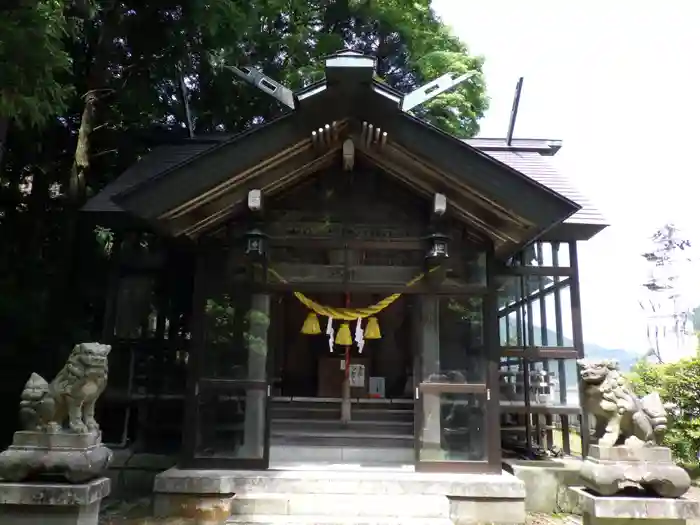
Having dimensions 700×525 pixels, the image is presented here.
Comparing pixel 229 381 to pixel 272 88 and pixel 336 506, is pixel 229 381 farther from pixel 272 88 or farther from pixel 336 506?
pixel 272 88

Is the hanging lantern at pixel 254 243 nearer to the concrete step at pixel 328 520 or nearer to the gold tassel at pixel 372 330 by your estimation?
the concrete step at pixel 328 520

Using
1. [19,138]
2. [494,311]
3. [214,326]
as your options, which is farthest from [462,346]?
[19,138]

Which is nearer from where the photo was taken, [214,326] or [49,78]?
[49,78]

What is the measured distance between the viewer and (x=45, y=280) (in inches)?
374

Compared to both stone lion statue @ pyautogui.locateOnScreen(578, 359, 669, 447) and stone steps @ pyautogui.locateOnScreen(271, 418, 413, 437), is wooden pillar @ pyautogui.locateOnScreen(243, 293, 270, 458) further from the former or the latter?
stone lion statue @ pyautogui.locateOnScreen(578, 359, 669, 447)

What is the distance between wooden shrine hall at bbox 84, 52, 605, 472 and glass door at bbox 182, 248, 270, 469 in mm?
19

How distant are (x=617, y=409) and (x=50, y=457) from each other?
5325 millimetres

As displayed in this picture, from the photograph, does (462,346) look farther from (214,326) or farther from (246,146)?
(246,146)

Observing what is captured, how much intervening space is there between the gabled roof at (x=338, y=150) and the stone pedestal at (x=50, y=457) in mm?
2652

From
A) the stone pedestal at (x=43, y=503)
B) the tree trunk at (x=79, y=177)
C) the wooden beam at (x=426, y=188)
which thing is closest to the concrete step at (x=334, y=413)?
the tree trunk at (x=79, y=177)

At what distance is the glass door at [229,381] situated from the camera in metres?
6.91

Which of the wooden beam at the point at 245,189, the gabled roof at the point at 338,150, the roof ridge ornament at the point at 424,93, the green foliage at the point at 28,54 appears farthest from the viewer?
the wooden beam at the point at 245,189

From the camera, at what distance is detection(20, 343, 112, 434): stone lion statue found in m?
5.21

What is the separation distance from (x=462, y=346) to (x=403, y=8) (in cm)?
1304
